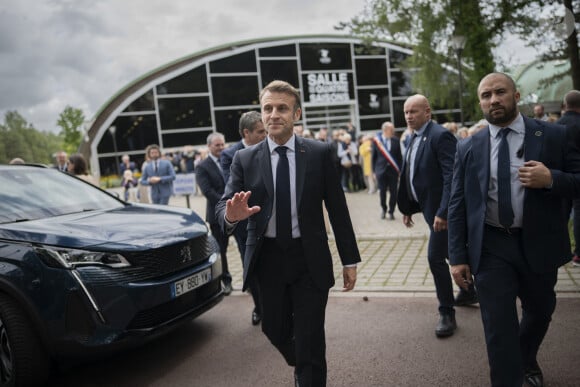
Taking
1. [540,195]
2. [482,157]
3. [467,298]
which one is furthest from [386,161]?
[540,195]

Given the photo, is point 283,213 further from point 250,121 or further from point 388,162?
point 388,162

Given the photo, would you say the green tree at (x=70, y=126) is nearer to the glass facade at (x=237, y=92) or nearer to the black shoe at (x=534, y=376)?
the glass facade at (x=237, y=92)

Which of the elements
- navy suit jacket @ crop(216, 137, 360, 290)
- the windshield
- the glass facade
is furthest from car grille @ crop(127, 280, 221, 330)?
the glass facade

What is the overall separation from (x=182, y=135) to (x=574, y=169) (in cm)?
2974

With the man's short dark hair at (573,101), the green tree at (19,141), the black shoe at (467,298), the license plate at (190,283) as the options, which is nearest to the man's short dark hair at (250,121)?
the license plate at (190,283)

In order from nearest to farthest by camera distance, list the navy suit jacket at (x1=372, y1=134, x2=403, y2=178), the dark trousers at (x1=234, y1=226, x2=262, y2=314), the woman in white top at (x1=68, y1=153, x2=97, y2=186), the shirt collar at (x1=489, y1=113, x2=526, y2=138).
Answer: the shirt collar at (x1=489, y1=113, x2=526, y2=138) → the dark trousers at (x1=234, y1=226, x2=262, y2=314) → the woman in white top at (x1=68, y1=153, x2=97, y2=186) → the navy suit jacket at (x1=372, y1=134, x2=403, y2=178)

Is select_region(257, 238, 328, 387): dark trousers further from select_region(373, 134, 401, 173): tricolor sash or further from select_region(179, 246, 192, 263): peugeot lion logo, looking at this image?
select_region(373, 134, 401, 173): tricolor sash

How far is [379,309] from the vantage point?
15.9 ft

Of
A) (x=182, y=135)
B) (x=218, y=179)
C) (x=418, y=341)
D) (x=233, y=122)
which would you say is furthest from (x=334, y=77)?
(x=418, y=341)

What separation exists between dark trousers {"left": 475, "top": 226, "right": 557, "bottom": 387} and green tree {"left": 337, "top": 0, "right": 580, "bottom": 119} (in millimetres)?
9250

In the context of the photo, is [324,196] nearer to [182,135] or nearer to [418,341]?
[418,341]

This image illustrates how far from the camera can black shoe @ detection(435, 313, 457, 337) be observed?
4035mm

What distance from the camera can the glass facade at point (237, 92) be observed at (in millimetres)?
30531

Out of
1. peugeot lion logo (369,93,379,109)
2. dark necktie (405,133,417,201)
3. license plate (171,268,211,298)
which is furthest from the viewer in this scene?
peugeot lion logo (369,93,379,109)
